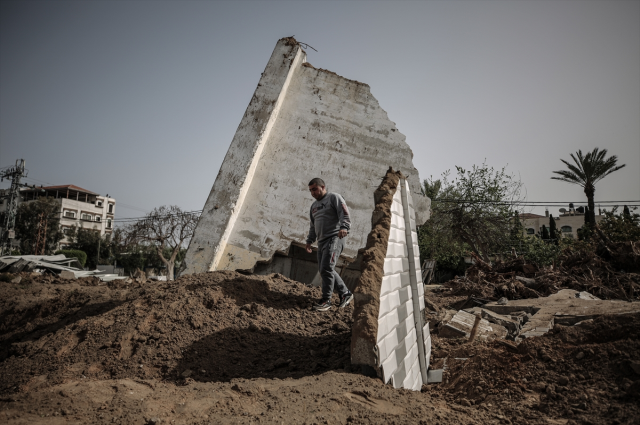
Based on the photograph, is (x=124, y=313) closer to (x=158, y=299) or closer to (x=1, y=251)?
(x=158, y=299)

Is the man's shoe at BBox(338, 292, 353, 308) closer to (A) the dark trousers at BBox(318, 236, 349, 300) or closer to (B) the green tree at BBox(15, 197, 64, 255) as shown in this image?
(A) the dark trousers at BBox(318, 236, 349, 300)

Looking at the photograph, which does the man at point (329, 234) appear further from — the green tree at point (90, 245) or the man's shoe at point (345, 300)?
the green tree at point (90, 245)

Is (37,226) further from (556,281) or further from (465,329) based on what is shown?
(465,329)

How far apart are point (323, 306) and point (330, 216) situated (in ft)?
3.57

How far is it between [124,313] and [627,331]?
4412 millimetres

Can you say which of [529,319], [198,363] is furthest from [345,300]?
[529,319]

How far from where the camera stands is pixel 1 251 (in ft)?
110

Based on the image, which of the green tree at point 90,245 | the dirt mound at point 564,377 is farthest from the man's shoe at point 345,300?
the green tree at point 90,245

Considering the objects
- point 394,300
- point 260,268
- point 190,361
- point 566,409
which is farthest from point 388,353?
point 260,268

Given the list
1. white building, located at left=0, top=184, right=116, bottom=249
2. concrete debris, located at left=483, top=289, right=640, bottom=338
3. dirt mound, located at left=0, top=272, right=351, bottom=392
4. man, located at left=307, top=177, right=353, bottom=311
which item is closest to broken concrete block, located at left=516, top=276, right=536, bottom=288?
concrete debris, located at left=483, top=289, right=640, bottom=338

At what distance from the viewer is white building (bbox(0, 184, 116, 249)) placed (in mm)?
57500

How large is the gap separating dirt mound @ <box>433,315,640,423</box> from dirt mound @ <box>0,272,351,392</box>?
1.05m

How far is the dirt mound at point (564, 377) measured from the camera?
222cm

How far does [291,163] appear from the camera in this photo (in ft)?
23.2
